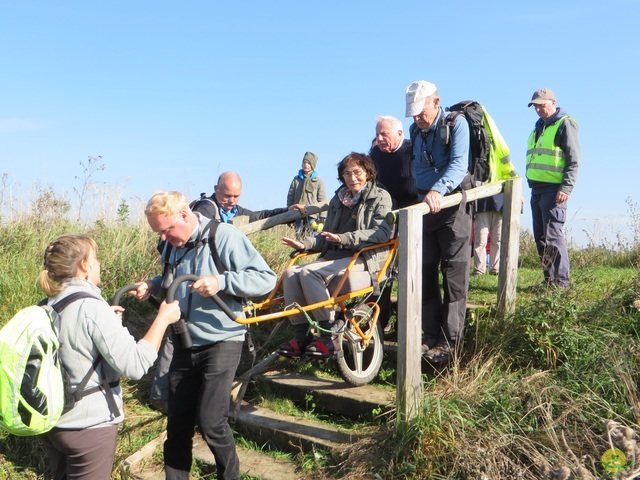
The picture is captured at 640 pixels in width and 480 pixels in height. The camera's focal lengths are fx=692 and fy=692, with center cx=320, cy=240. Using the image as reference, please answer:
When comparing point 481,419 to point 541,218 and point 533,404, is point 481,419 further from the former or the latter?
point 541,218

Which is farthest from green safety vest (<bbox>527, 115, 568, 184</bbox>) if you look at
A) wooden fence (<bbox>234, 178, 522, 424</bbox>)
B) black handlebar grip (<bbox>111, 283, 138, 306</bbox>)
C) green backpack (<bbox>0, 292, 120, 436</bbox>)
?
green backpack (<bbox>0, 292, 120, 436</bbox>)

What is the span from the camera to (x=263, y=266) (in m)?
4.07

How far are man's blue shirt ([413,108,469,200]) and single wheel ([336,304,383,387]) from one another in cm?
114

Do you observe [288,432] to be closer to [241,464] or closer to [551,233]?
[241,464]

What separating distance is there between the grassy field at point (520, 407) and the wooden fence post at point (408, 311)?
15 cm

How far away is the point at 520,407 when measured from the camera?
4.59 meters

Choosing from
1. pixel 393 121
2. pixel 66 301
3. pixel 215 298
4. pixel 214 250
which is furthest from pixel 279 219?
pixel 66 301

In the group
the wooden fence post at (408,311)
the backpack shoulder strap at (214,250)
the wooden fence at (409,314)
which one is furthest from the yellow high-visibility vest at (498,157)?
the backpack shoulder strap at (214,250)

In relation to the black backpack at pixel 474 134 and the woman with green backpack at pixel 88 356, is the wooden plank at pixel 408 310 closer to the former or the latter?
the black backpack at pixel 474 134

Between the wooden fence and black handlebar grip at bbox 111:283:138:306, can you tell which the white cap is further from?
black handlebar grip at bbox 111:283:138:306

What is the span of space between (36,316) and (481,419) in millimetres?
2776

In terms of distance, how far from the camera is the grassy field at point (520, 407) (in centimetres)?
419

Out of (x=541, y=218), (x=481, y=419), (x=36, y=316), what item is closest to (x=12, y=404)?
(x=36, y=316)

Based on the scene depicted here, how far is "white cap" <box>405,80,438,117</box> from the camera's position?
18.1ft
